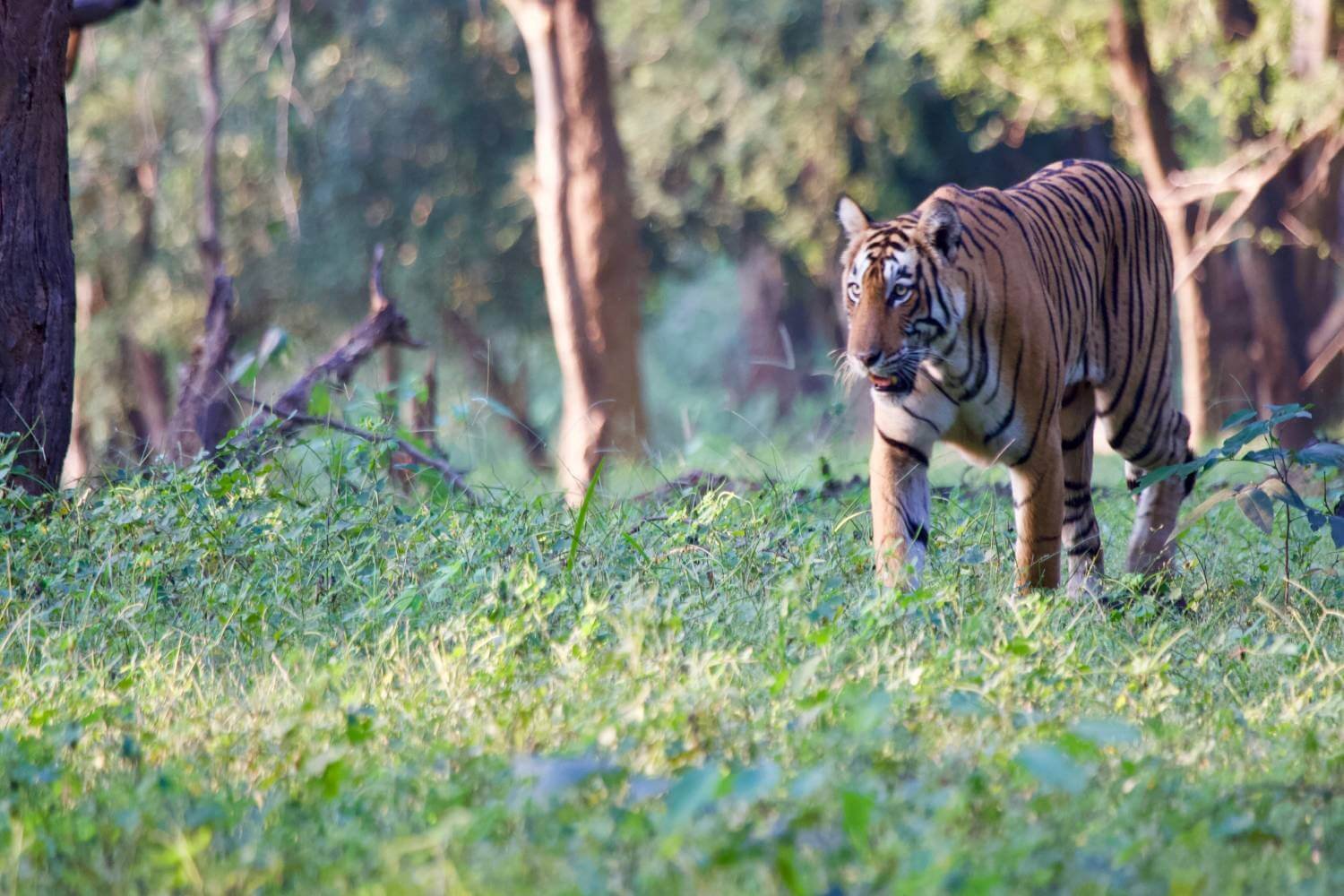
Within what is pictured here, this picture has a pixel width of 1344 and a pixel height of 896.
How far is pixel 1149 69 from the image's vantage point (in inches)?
559

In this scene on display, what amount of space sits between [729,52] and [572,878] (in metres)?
16.9

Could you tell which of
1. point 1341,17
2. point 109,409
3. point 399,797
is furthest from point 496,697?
point 109,409

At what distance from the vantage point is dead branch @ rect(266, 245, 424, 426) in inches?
281

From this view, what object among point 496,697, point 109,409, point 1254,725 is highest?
point 496,697

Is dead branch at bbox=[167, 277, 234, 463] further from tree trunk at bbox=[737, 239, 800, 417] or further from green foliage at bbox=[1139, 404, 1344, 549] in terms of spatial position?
tree trunk at bbox=[737, 239, 800, 417]

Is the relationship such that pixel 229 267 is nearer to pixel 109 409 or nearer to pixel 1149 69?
pixel 109 409

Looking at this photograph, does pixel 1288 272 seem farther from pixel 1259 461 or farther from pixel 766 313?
pixel 766 313

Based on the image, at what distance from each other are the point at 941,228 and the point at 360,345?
346 centimetres

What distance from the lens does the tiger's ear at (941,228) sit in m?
4.88

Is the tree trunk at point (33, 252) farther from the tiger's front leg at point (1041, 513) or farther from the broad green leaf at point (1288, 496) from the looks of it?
the broad green leaf at point (1288, 496)

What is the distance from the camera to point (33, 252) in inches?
225

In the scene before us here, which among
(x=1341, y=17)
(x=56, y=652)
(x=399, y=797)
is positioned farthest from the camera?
(x=1341, y=17)

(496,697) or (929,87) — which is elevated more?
(929,87)

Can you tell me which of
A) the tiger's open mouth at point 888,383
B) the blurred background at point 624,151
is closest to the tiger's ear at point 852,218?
the tiger's open mouth at point 888,383
